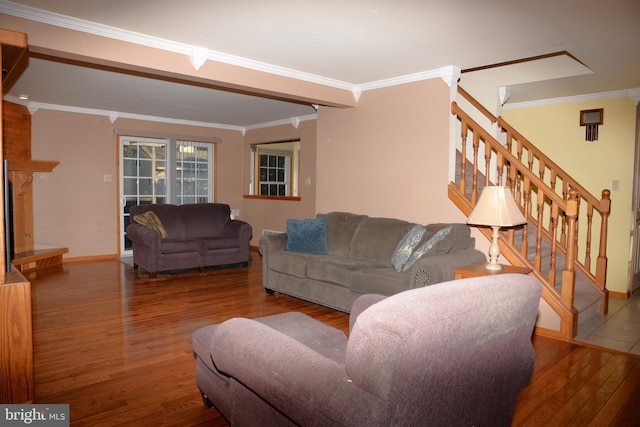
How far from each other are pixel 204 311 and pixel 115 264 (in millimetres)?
3125

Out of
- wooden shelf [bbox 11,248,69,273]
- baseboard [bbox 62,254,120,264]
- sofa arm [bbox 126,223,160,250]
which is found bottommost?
baseboard [bbox 62,254,120,264]

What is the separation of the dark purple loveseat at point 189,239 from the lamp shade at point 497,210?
3.96 m

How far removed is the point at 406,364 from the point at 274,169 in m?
8.27

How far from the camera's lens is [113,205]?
7.20m

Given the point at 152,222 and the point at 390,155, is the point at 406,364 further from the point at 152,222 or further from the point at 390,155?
the point at 152,222

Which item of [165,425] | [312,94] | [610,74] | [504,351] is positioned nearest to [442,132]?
[312,94]

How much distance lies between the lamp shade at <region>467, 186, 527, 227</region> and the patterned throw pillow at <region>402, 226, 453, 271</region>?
0.58m

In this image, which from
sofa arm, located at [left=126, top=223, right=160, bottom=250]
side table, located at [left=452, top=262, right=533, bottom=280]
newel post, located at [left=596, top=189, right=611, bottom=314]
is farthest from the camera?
sofa arm, located at [left=126, top=223, right=160, bottom=250]

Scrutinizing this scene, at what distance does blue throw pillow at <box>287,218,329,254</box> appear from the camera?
15.8 ft

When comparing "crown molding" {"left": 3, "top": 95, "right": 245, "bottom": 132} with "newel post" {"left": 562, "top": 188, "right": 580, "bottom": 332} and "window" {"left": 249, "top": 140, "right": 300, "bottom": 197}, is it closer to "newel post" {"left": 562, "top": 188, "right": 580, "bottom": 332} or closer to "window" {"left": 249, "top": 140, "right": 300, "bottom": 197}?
"window" {"left": 249, "top": 140, "right": 300, "bottom": 197}

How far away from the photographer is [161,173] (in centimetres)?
777

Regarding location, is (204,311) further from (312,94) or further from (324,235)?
(312,94)

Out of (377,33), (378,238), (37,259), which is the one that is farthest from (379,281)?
(37,259)

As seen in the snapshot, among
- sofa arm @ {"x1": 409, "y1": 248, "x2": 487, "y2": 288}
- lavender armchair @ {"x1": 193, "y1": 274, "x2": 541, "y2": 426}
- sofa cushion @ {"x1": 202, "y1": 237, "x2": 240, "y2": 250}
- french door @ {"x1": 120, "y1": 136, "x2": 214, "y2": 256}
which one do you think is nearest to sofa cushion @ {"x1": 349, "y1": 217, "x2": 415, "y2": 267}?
sofa arm @ {"x1": 409, "y1": 248, "x2": 487, "y2": 288}
